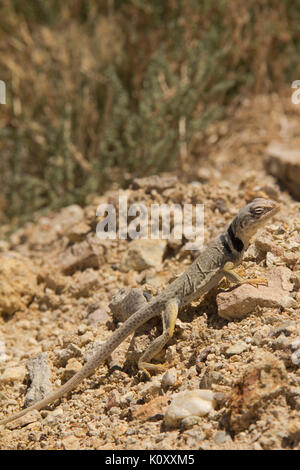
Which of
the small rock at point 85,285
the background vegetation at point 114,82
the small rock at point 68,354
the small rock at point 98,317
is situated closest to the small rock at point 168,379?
the small rock at point 68,354

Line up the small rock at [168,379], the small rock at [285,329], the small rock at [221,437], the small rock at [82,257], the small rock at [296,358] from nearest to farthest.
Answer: the small rock at [221,437] < the small rock at [296,358] < the small rock at [285,329] < the small rock at [168,379] < the small rock at [82,257]

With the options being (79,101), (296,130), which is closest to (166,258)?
(79,101)

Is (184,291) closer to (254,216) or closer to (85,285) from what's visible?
(254,216)

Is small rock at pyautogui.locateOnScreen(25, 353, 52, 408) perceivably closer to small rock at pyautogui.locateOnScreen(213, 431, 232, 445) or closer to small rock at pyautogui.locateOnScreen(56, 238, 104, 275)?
small rock at pyautogui.locateOnScreen(56, 238, 104, 275)

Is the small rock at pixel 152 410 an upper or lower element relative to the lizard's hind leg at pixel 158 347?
lower

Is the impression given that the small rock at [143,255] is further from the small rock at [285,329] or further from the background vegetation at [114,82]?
the small rock at [285,329]
